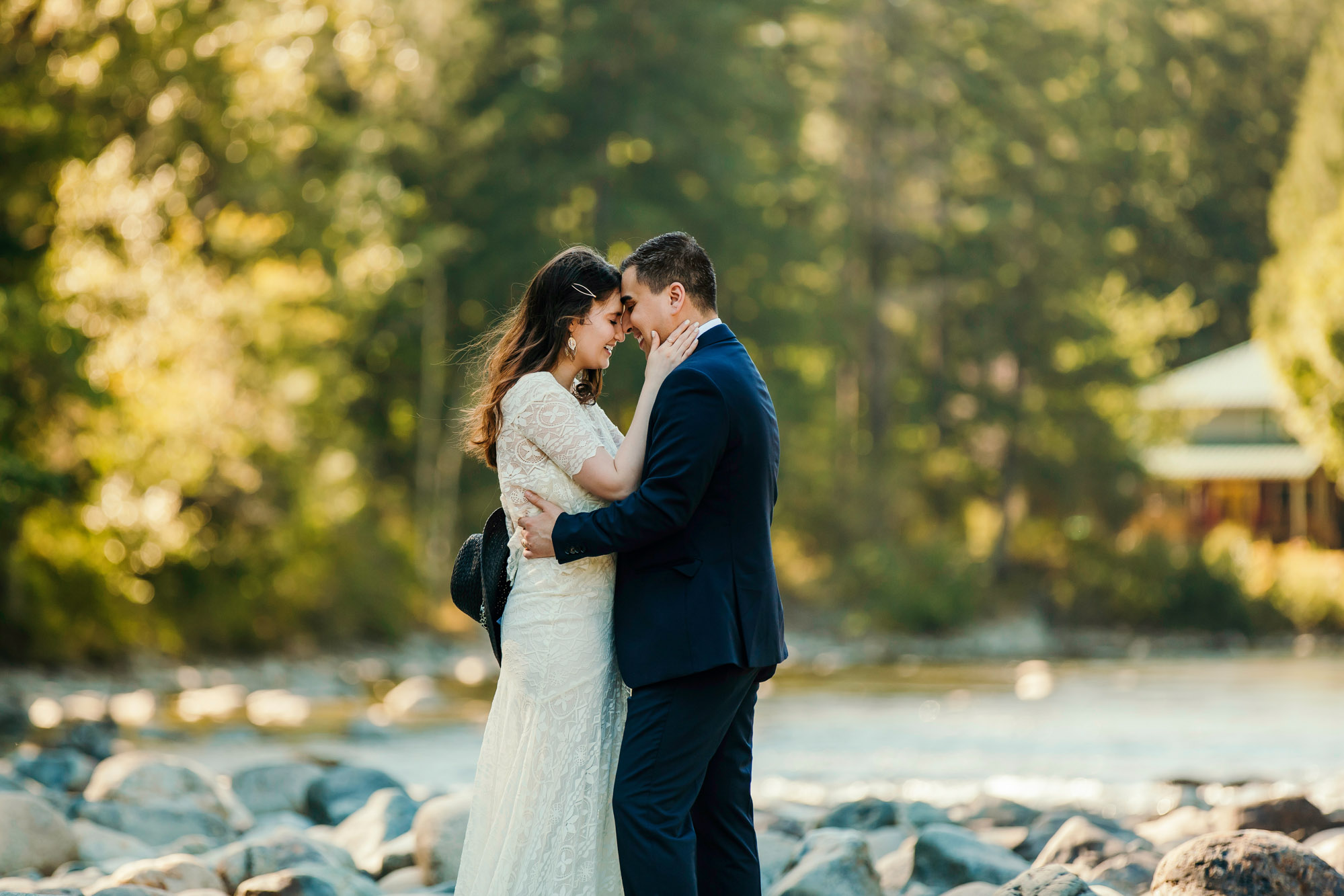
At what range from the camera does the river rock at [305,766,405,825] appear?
891cm

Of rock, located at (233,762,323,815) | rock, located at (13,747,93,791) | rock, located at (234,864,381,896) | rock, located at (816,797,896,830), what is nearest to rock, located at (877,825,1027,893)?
rock, located at (816,797,896,830)

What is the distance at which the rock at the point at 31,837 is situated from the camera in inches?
265

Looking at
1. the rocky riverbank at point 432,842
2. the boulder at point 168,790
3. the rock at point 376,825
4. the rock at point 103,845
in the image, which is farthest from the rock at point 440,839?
the boulder at point 168,790

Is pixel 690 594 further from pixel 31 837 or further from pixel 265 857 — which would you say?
pixel 31 837

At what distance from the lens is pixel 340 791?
9.12 m

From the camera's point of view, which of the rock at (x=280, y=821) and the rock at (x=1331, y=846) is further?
the rock at (x=280, y=821)

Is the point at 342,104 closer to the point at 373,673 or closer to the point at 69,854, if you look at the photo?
the point at 373,673

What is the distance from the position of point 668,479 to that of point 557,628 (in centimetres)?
64

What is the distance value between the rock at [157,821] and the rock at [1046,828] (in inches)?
169

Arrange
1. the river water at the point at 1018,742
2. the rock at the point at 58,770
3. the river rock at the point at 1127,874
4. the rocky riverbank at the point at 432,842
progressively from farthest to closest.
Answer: the river water at the point at 1018,742 → the rock at the point at 58,770 → the river rock at the point at 1127,874 → the rocky riverbank at the point at 432,842

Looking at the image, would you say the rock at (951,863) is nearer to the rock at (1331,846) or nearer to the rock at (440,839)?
the rock at (1331,846)

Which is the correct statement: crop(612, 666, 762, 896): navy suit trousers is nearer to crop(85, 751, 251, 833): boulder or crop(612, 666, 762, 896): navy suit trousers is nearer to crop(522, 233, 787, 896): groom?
crop(522, 233, 787, 896): groom

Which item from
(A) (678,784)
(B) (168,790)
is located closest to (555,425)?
(A) (678,784)

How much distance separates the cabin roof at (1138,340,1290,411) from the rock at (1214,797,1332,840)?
2650cm
